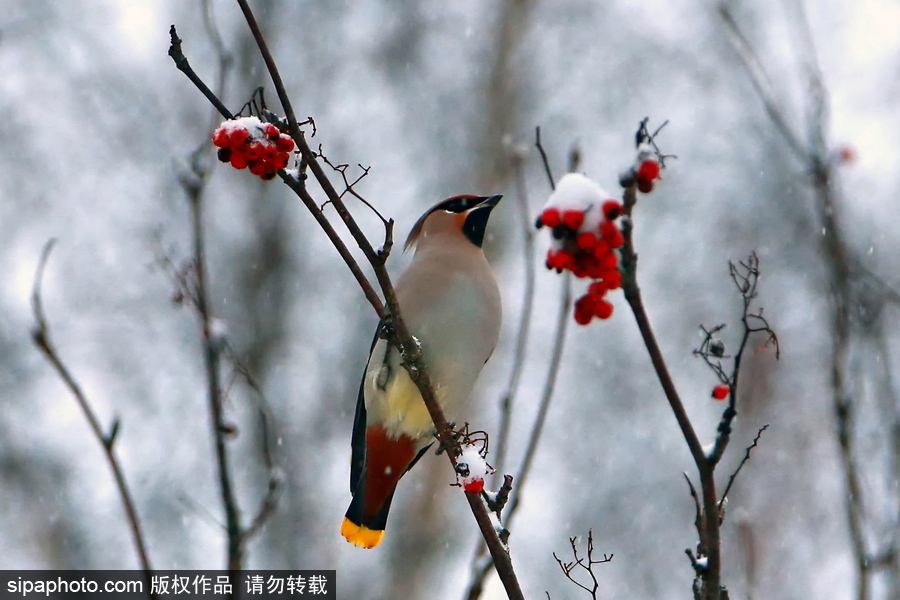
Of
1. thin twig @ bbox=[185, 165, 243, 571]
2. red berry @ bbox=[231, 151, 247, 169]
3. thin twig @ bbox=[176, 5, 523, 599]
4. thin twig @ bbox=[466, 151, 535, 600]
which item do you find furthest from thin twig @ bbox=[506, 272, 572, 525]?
red berry @ bbox=[231, 151, 247, 169]

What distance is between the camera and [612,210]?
1.51 meters

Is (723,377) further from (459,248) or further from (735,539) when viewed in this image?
(735,539)

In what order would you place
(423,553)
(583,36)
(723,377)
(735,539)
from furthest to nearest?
1. (583,36)
2. (423,553)
3. (735,539)
4. (723,377)

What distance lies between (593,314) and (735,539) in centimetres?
394

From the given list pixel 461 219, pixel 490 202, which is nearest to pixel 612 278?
pixel 490 202

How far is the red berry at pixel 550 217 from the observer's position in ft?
4.94

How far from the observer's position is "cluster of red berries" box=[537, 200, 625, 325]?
149cm

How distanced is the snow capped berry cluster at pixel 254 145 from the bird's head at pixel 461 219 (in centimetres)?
180

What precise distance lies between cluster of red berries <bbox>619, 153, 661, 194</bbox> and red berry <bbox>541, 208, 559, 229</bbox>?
0.33 ft

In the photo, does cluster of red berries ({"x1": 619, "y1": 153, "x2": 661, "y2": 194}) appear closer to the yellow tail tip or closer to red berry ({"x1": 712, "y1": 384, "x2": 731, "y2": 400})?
red berry ({"x1": 712, "y1": 384, "x2": 731, "y2": 400})

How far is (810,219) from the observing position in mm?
8922

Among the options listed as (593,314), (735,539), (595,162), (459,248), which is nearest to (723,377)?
(593,314)

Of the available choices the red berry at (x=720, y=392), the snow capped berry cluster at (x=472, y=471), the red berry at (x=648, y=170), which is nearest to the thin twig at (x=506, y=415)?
the snow capped berry cluster at (x=472, y=471)

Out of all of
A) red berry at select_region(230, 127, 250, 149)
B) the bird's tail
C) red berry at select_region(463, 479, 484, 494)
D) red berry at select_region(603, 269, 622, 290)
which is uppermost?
the bird's tail
